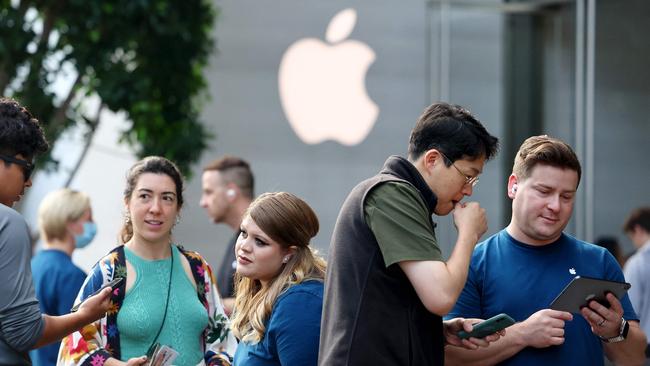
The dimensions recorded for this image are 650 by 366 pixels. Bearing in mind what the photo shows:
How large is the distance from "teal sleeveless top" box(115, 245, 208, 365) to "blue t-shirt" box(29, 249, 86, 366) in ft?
5.14

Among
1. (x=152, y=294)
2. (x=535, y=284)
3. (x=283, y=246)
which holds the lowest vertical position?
(x=152, y=294)

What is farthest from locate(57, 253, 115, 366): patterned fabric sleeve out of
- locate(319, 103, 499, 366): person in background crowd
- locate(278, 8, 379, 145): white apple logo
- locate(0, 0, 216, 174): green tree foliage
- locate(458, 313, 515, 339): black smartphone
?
locate(278, 8, 379, 145): white apple logo

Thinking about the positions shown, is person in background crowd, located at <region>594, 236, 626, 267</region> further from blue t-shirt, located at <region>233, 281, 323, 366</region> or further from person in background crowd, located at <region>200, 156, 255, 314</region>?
blue t-shirt, located at <region>233, 281, 323, 366</region>

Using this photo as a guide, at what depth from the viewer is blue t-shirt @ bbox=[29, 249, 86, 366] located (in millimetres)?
6012

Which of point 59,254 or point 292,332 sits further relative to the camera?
point 59,254

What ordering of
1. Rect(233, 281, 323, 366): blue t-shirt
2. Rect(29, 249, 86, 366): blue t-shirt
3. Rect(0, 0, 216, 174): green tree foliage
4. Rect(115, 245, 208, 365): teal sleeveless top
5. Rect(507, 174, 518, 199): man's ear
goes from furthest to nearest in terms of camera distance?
Rect(0, 0, 216, 174): green tree foliage → Rect(29, 249, 86, 366): blue t-shirt → Rect(115, 245, 208, 365): teal sleeveless top → Rect(507, 174, 518, 199): man's ear → Rect(233, 281, 323, 366): blue t-shirt

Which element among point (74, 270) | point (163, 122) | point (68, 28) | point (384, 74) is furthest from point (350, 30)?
point (74, 270)

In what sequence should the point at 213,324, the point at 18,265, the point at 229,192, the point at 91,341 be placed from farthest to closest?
the point at 229,192 → the point at 213,324 → the point at 91,341 → the point at 18,265

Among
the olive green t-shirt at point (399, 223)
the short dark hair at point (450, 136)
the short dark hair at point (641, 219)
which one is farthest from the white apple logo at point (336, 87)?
the olive green t-shirt at point (399, 223)

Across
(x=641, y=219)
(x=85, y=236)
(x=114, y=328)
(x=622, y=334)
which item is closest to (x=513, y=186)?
(x=622, y=334)

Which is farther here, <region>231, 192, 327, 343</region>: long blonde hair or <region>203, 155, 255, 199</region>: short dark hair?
<region>203, 155, 255, 199</region>: short dark hair

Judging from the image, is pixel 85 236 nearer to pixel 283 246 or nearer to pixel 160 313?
pixel 160 313

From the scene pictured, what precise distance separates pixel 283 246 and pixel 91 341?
3.23 ft

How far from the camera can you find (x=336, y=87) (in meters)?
11.4
